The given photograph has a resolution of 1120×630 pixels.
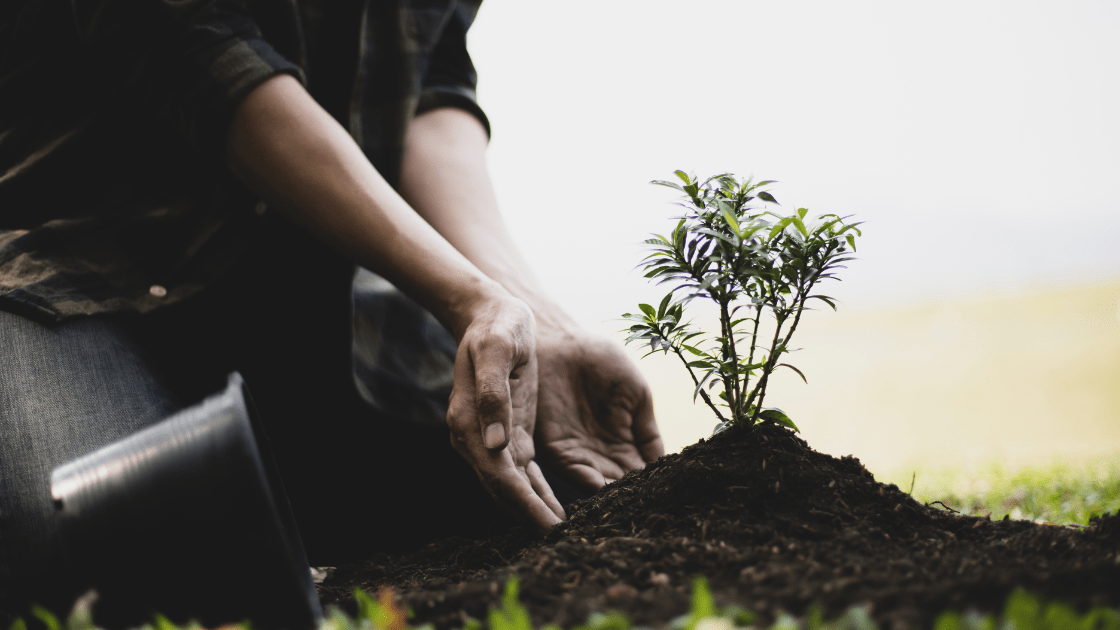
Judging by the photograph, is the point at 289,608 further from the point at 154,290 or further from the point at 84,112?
the point at 84,112

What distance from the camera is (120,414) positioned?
5.66 feet

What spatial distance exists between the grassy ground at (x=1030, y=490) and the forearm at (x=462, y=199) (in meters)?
1.45

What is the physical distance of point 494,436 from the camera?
150 cm

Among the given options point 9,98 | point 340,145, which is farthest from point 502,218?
point 9,98

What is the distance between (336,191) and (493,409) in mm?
Result: 731

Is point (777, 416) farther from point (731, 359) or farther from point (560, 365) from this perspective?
point (560, 365)

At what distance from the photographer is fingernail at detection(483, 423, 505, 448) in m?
1.50

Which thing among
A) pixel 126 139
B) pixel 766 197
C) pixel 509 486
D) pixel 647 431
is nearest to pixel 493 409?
pixel 509 486

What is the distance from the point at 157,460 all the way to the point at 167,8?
1.27 m

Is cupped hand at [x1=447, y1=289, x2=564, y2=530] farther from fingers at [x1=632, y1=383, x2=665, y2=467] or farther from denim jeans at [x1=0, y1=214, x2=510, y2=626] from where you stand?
fingers at [x1=632, y1=383, x2=665, y2=467]

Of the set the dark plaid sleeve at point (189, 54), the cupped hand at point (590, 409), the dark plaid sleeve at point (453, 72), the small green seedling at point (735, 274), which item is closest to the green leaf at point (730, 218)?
the small green seedling at point (735, 274)

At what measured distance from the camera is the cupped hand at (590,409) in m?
2.23

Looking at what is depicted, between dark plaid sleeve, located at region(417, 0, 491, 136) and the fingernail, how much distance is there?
5.61ft

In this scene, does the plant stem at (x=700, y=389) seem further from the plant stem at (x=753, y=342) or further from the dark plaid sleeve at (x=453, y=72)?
the dark plaid sleeve at (x=453, y=72)
